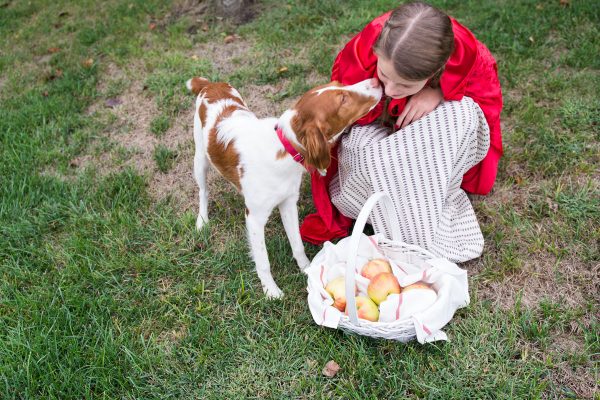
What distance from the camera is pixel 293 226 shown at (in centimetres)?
316

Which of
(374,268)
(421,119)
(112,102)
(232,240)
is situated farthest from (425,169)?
(112,102)

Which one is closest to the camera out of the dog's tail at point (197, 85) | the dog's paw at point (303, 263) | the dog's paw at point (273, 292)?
the dog's paw at point (273, 292)

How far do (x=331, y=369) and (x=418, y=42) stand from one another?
175 centimetres

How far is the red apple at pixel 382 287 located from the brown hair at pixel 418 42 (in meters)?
1.08


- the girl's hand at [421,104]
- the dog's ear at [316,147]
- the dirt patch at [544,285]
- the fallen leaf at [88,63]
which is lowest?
the dirt patch at [544,285]

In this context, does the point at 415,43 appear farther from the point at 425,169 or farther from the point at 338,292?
the point at 338,292

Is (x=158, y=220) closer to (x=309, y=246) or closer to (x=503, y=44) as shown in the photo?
(x=309, y=246)

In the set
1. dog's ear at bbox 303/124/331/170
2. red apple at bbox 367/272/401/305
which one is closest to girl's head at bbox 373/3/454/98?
dog's ear at bbox 303/124/331/170

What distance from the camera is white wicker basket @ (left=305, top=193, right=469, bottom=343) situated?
95.6 inches

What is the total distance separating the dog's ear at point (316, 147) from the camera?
2.56 m

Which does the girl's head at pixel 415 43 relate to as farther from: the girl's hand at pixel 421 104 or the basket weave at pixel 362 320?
the basket weave at pixel 362 320

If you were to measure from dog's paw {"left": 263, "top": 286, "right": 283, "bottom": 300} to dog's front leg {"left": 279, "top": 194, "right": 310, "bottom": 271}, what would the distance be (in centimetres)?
25

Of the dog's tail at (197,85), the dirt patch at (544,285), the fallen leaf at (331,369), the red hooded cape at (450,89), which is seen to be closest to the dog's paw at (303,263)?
the red hooded cape at (450,89)

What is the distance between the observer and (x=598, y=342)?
103 inches
